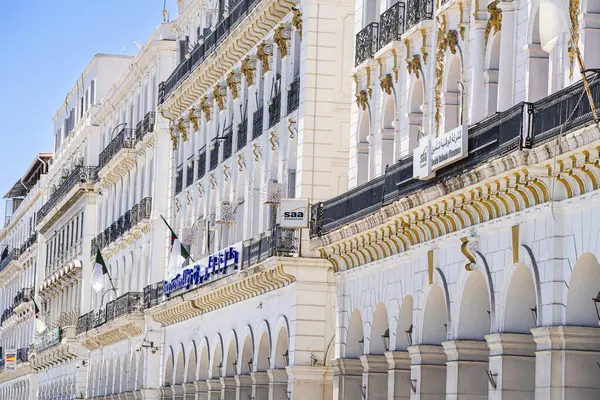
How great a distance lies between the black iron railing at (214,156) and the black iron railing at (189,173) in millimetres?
3572

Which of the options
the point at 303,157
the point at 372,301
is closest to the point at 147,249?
the point at 303,157

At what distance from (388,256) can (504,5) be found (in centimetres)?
814

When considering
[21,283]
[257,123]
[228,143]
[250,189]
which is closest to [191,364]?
[228,143]

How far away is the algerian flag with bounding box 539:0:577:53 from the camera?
26.7 metres

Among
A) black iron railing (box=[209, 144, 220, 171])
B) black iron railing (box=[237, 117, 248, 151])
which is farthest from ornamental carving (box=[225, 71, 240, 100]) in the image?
black iron railing (box=[209, 144, 220, 171])

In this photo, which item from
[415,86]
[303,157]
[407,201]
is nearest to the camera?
[407,201]

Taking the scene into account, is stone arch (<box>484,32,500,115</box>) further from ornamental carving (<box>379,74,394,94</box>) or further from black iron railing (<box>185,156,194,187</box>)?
black iron railing (<box>185,156,194,187</box>)

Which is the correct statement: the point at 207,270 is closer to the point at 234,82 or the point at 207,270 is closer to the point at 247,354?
the point at 247,354

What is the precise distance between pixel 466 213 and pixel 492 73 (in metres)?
2.71

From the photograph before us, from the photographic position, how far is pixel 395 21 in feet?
126

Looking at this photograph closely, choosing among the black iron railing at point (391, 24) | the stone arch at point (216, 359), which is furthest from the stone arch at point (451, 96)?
the stone arch at point (216, 359)

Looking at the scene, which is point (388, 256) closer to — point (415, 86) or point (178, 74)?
point (415, 86)

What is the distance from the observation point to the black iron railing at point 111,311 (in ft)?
220

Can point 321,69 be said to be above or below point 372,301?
above
